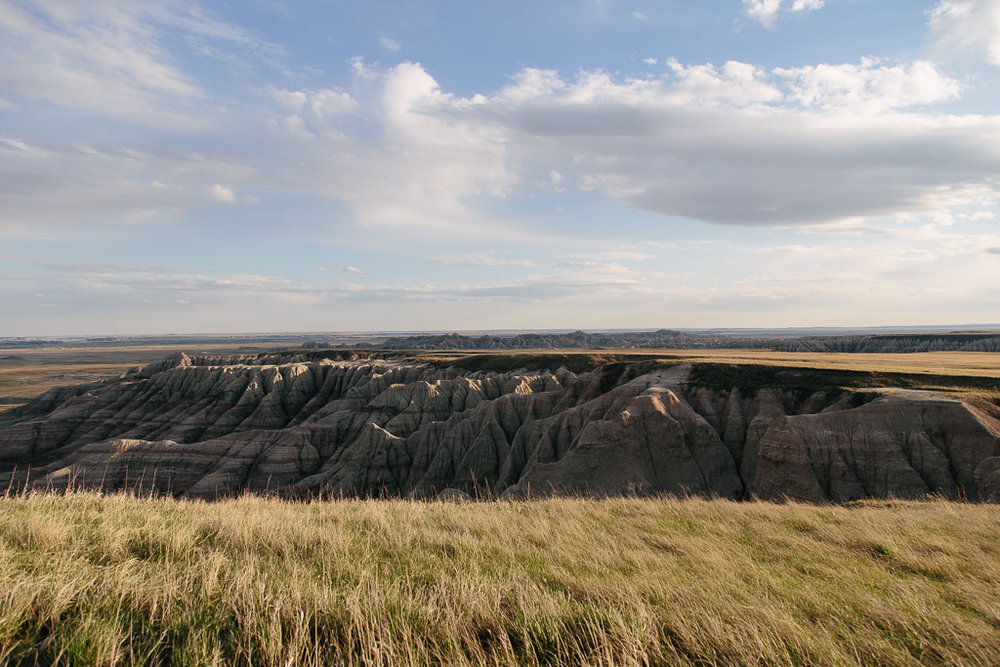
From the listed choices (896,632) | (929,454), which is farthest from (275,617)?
(929,454)

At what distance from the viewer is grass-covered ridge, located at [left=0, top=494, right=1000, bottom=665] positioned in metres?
3.43

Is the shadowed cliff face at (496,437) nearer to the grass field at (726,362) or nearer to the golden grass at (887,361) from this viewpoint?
the grass field at (726,362)

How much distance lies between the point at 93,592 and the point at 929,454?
3239 cm

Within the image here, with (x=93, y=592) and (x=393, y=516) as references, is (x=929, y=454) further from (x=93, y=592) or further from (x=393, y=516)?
(x=93, y=592)

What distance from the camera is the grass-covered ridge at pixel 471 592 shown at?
135 inches

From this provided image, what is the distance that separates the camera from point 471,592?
13.7ft

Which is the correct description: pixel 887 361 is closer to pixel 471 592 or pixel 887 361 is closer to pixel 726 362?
pixel 726 362

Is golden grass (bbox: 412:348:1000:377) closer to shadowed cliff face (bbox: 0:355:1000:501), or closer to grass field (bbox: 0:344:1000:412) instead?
grass field (bbox: 0:344:1000:412)

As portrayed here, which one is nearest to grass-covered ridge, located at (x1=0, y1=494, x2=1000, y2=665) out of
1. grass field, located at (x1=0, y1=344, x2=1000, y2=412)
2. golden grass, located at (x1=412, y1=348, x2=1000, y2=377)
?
grass field, located at (x1=0, y1=344, x2=1000, y2=412)

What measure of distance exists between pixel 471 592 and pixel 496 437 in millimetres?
38607

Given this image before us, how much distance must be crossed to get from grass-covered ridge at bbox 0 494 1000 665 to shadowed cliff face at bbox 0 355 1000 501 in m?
8.68

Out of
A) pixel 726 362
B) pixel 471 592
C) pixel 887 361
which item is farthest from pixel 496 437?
pixel 887 361

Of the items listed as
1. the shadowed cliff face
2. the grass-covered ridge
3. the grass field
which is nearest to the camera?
the grass-covered ridge

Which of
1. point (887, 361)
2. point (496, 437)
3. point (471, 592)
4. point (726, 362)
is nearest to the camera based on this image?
point (471, 592)
